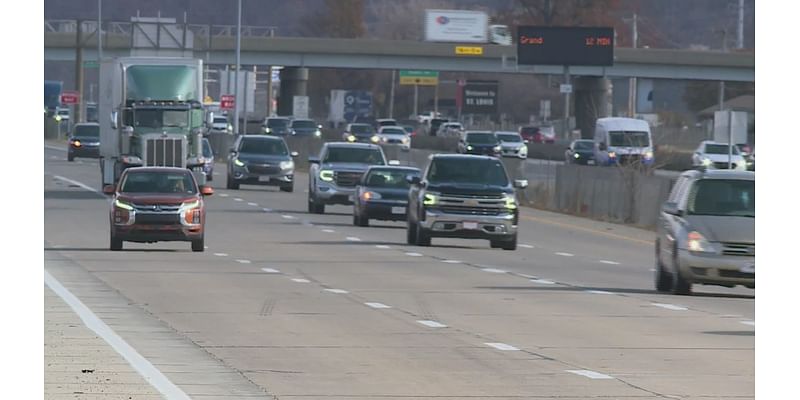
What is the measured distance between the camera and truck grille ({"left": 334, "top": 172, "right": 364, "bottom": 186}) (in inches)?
1892

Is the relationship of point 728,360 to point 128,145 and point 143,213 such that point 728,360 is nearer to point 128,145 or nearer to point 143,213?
point 143,213

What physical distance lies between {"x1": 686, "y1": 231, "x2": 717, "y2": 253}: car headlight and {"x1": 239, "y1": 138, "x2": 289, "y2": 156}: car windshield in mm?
34477

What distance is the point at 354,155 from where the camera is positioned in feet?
164

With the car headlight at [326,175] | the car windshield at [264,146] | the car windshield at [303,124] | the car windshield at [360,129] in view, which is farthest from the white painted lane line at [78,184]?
the car windshield at [303,124]

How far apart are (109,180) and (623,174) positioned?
13534mm

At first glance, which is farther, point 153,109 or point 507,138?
point 507,138

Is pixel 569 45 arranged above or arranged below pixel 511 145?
above

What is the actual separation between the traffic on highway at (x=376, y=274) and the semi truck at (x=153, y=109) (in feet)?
0.17

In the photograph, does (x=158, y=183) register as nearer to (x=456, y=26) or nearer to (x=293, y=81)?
(x=293, y=81)

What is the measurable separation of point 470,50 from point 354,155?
251ft

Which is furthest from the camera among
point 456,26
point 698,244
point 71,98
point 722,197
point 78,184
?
point 456,26

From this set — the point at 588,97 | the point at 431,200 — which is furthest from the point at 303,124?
the point at 431,200

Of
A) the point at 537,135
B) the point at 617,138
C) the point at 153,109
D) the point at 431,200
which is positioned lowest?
the point at 537,135

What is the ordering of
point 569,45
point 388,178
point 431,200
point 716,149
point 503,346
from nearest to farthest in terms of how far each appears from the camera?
point 503,346, point 431,200, point 388,178, point 716,149, point 569,45
